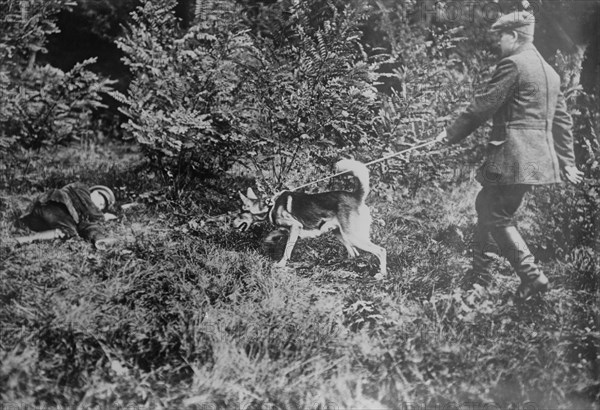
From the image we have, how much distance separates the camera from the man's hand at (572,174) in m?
3.66

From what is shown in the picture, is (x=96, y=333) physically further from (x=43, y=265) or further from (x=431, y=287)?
(x=431, y=287)

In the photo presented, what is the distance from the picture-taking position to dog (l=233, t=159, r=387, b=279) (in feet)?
12.6

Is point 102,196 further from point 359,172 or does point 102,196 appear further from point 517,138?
point 517,138

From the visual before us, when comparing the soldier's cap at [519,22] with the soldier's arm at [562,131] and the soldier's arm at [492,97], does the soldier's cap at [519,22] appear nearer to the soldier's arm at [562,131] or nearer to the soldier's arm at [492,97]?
the soldier's arm at [492,97]

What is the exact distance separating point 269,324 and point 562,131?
2409 mm

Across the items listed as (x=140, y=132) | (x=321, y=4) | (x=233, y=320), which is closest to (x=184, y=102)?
(x=140, y=132)

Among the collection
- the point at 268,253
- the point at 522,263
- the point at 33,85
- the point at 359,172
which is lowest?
the point at 268,253

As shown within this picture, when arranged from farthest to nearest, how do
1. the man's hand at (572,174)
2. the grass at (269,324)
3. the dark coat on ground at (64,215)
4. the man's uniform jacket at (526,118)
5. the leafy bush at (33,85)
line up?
1. the leafy bush at (33,85)
2. the dark coat on ground at (64,215)
3. the man's hand at (572,174)
4. the man's uniform jacket at (526,118)
5. the grass at (269,324)

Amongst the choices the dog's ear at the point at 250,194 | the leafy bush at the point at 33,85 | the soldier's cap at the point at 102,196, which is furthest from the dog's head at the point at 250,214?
the leafy bush at the point at 33,85

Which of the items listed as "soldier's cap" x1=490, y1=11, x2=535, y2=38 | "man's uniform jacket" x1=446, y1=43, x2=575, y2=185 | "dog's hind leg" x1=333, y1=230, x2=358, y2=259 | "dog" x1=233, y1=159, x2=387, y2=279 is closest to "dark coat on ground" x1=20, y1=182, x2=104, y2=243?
"dog" x1=233, y1=159, x2=387, y2=279

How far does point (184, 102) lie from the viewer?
420cm

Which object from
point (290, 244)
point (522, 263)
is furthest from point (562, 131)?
point (290, 244)

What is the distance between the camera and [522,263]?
3.63 m

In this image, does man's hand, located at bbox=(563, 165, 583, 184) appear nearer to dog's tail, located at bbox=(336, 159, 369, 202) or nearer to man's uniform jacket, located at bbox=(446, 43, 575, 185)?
man's uniform jacket, located at bbox=(446, 43, 575, 185)
